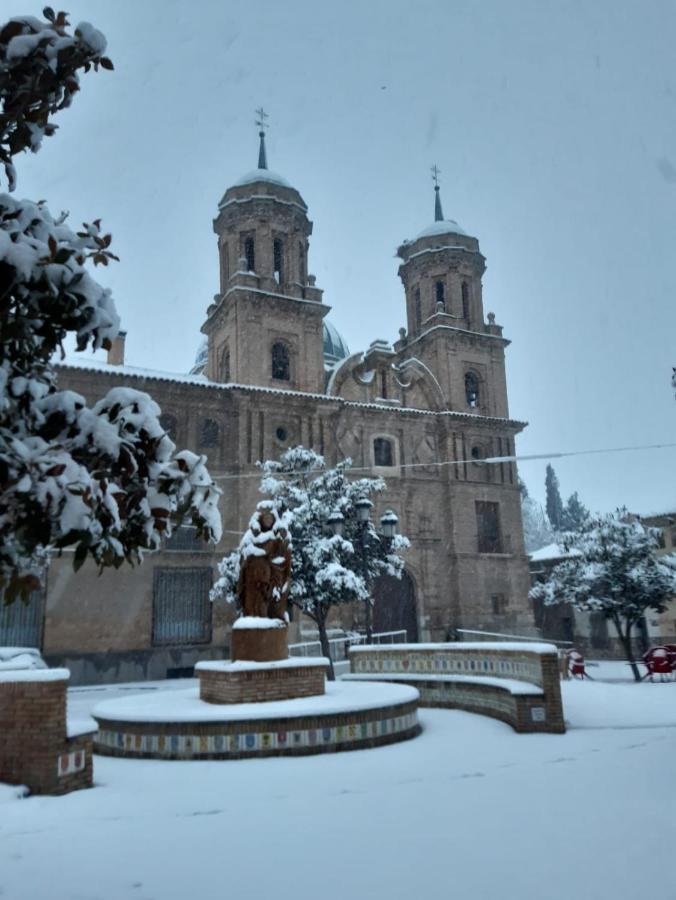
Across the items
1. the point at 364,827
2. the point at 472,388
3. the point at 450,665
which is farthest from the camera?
the point at 472,388

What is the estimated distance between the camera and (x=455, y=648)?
Result: 12.8 meters

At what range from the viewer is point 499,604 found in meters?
27.8

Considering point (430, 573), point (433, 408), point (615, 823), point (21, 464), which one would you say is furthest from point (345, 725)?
point (433, 408)

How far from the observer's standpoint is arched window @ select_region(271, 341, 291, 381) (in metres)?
26.6

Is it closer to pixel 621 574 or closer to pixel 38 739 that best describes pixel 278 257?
pixel 621 574

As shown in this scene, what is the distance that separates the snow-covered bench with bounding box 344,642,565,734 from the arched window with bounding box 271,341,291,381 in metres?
13.8

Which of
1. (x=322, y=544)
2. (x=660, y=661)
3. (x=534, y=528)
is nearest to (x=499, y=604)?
(x=660, y=661)

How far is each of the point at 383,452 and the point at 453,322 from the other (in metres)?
6.78

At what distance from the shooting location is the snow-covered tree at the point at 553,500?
7300 centimetres

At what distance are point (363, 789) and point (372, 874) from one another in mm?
2232

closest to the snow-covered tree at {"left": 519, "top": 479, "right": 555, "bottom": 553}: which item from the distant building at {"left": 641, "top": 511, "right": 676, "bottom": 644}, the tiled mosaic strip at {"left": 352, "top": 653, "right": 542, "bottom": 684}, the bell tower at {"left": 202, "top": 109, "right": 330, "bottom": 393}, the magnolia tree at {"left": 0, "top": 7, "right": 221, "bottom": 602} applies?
the distant building at {"left": 641, "top": 511, "right": 676, "bottom": 644}

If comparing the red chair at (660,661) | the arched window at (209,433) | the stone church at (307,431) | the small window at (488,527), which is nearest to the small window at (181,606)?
the stone church at (307,431)

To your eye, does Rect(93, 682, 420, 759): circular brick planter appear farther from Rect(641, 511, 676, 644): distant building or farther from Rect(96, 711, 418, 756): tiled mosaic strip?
Rect(641, 511, 676, 644): distant building

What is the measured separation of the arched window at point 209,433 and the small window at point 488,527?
1060 cm
